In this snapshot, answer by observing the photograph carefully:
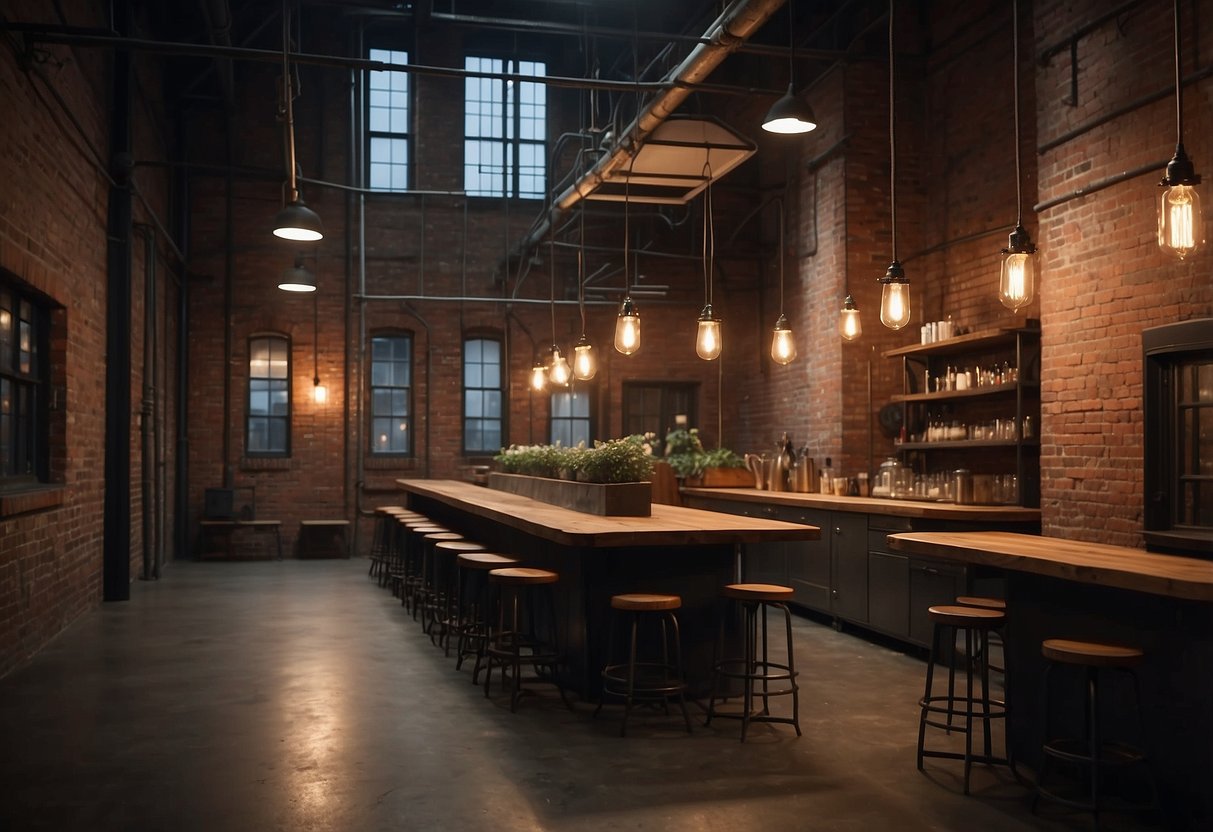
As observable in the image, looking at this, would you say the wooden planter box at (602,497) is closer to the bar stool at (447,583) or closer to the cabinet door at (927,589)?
the bar stool at (447,583)

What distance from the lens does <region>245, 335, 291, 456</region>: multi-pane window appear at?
42.3 ft

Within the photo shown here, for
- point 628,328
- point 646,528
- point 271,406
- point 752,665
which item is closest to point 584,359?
point 628,328

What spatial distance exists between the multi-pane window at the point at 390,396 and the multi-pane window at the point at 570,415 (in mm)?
1872

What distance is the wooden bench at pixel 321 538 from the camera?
12578 mm

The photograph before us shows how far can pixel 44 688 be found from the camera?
571cm

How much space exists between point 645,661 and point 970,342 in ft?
12.3

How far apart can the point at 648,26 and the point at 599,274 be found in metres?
3.06

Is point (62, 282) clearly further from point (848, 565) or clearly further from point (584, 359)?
point (848, 565)

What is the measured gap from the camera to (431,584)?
8.61 metres

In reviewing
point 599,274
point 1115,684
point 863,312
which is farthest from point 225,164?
point 1115,684

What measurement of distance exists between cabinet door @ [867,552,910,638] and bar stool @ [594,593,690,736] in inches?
83.2

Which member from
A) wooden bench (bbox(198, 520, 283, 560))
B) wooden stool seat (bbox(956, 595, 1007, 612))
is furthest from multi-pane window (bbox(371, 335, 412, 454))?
wooden stool seat (bbox(956, 595, 1007, 612))

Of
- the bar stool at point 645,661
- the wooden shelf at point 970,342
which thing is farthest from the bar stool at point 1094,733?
the wooden shelf at point 970,342

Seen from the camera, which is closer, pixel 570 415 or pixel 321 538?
pixel 321 538
